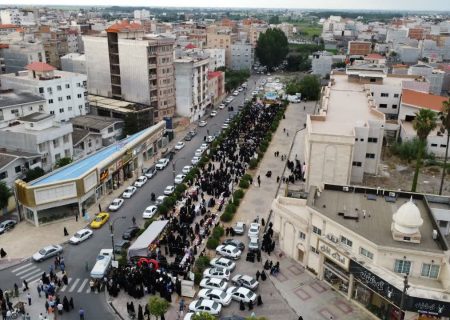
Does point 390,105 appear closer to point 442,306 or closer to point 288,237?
point 288,237

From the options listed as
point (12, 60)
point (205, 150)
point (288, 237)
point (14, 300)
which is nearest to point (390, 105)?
point (205, 150)

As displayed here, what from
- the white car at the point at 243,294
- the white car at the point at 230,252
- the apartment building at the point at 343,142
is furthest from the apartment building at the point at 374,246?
the apartment building at the point at 343,142

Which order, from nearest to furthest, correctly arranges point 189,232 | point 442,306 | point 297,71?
point 442,306 < point 189,232 < point 297,71

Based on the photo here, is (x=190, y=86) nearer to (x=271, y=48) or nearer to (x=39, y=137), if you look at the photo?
(x=39, y=137)

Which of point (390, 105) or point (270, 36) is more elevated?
point (270, 36)

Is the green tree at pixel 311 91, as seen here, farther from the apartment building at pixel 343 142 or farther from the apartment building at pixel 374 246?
the apartment building at pixel 374 246

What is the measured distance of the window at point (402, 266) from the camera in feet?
80.2

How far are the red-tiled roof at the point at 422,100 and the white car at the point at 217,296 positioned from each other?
42808 mm

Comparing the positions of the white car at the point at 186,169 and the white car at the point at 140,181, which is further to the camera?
the white car at the point at 186,169

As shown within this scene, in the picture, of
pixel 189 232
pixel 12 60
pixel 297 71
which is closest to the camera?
pixel 189 232

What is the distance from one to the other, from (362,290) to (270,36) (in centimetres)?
9511

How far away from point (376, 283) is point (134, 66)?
48.3m

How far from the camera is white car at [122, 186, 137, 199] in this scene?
42181 mm

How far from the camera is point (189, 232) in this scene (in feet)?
114
